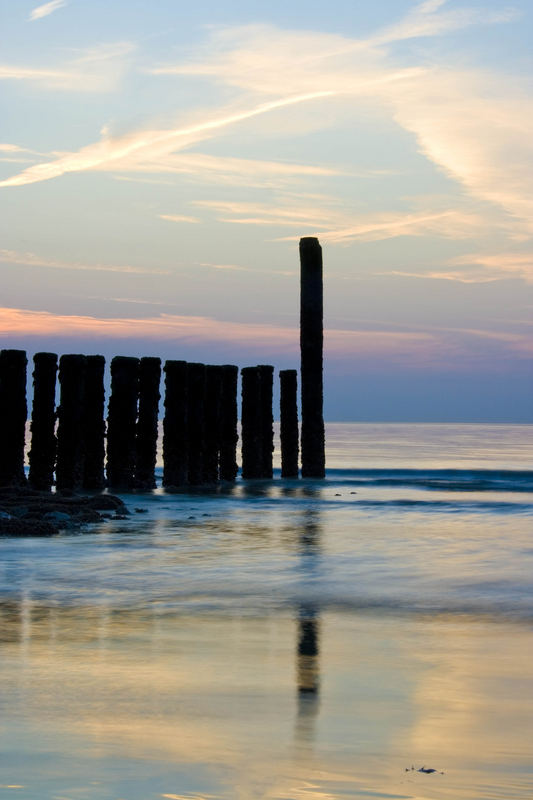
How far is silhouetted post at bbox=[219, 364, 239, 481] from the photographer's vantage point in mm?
18219

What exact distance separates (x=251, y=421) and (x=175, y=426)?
6.62ft

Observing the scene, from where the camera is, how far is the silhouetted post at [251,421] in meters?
18.6

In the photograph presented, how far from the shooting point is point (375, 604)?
22.2 feet

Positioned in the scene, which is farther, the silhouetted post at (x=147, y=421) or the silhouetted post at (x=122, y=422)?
the silhouetted post at (x=147, y=421)

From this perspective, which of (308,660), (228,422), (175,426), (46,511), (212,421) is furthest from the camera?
(228,422)

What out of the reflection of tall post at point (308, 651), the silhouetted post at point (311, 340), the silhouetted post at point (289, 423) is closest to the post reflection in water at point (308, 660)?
the reflection of tall post at point (308, 651)

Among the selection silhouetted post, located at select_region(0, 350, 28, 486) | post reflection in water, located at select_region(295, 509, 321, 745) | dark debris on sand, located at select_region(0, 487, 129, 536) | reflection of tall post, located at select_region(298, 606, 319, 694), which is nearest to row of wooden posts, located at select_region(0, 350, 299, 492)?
silhouetted post, located at select_region(0, 350, 28, 486)

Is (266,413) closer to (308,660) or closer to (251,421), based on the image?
(251,421)

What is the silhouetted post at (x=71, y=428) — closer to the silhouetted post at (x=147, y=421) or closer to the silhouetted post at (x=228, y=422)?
the silhouetted post at (x=147, y=421)

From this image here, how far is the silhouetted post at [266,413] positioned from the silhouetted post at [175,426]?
2.12m

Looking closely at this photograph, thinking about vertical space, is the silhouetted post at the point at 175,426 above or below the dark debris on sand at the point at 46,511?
above

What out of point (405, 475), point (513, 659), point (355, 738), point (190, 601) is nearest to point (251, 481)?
point (405, 475)

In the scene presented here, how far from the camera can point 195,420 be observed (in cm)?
1727

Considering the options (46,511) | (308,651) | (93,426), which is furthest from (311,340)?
(308,651)
